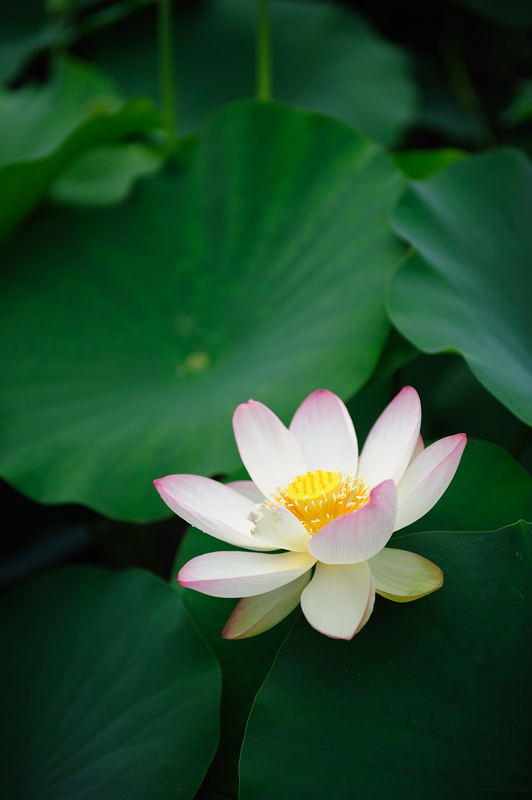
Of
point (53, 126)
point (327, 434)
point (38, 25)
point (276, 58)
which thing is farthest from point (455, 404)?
point (38, 25)

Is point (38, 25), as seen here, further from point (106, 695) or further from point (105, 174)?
point (106, 695)

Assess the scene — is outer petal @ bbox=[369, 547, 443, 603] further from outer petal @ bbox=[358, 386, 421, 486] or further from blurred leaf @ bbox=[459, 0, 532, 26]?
blurred leaf @ bbox=[459, 0, 532, 26]

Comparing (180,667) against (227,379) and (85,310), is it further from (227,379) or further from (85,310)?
(85,310)

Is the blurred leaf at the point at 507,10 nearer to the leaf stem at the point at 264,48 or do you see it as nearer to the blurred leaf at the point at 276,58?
the blurred leaf at the point at 276,58

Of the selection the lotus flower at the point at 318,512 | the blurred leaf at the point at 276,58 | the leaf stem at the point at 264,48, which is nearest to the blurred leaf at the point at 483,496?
the lotus flower at the point at 318,512

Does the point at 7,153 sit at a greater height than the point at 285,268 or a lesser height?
greater

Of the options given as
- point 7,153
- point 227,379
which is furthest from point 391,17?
point 227,379

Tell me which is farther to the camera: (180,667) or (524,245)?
(524,245)
